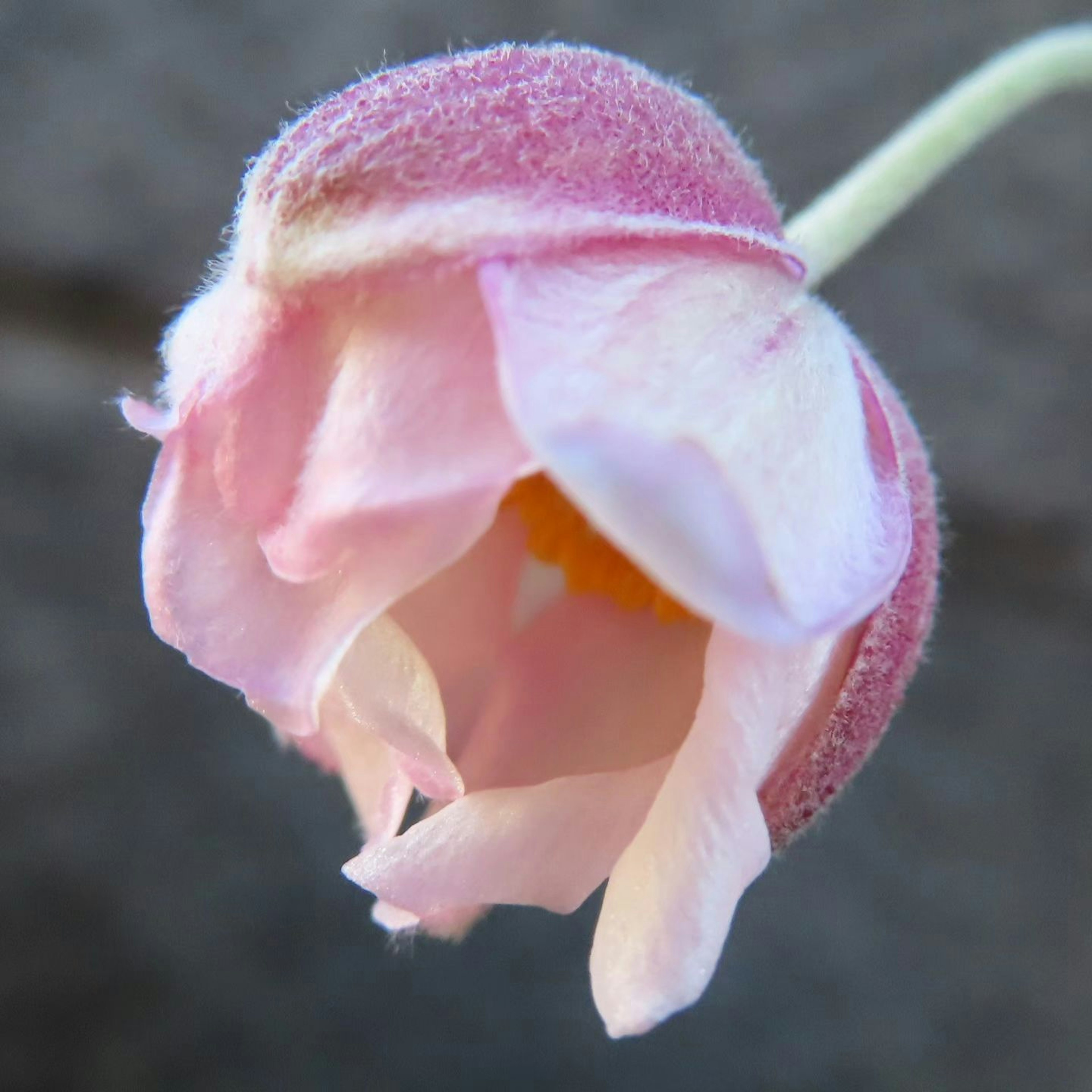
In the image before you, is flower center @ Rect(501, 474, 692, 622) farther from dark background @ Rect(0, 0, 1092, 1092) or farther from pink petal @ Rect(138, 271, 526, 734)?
dark background @ Rect(0, 0, 1092, 1092)

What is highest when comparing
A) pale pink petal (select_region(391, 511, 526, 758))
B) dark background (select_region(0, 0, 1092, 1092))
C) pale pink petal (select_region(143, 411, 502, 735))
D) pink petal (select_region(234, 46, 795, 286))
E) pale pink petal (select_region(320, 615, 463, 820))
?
pink petal (select_region(234, 46, 795, 286))

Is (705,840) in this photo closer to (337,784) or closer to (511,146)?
(511,146)

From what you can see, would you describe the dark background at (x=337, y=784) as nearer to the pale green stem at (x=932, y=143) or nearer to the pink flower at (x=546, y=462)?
the pale green stem at (x=932, y=143)

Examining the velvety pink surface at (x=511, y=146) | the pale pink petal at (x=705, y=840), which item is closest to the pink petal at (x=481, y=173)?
the velvety pink surface at (x=511, y=146)

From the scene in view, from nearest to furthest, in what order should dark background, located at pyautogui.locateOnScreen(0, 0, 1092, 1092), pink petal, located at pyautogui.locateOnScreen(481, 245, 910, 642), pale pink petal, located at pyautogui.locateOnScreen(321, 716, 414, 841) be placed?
pink petal, located at pyautogui.locateOnScreen(481, 245, 910, 642), pale pink petal, located at pyautogui.locateOnScreen(321, 716, 414, 841), dark background, located at pyautogui.locateOnScreen(0, 0, 1092, 1092)

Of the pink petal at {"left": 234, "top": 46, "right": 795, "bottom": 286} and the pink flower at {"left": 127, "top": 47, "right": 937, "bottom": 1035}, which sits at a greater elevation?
the pink petal at {"left": 234, "top": 46, "right": 795, "bottom": 286}

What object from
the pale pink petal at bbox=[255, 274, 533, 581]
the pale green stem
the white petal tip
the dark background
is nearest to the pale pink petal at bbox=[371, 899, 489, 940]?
the white petal tip

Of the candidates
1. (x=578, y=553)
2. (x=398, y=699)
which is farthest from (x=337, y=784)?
(x=398, y=699)

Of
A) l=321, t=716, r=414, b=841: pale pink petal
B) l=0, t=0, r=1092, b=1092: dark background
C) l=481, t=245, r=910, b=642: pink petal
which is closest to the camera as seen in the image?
l=481, t=245, r=910, b=642: pink petal
